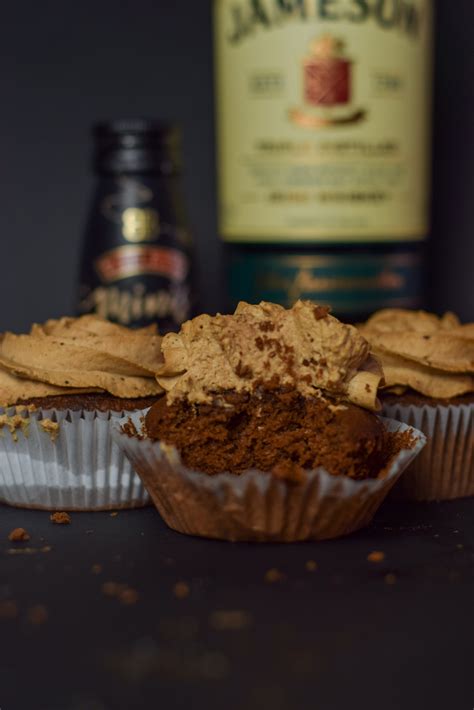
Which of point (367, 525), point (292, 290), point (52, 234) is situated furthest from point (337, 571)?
point (52, 234)

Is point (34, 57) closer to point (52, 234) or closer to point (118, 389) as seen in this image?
point (52, 234)

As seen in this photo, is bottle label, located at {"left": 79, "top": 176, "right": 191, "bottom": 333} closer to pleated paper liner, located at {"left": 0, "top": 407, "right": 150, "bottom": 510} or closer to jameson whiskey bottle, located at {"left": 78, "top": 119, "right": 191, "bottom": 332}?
jameson whiskey bottle, located at {"left": 78, "top": 119, "right": 191, "bottom": 332}

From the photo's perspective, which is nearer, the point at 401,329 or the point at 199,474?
the point at 199,474

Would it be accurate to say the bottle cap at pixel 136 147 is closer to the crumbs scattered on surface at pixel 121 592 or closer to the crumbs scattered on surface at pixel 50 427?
the crumbs scattered on surface at pixel 50 427

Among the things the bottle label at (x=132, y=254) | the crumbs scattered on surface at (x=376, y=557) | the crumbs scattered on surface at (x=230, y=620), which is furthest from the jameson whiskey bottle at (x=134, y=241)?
the crumbs scattered on surface at (x=230, y=620)

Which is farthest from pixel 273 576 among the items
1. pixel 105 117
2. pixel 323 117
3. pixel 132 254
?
pixel 105 117

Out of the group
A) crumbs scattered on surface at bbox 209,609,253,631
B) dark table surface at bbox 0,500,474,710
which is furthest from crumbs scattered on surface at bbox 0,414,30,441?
crumbs scattered on surface at bbox 209,609,253,631
